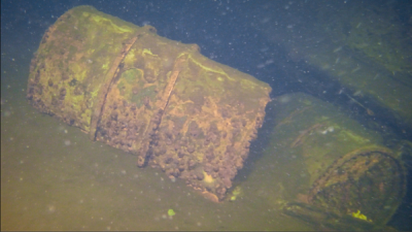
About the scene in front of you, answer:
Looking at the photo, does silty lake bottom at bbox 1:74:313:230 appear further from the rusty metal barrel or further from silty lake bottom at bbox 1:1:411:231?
the rusty metal barrel

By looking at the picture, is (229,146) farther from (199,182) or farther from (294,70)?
(294,70)

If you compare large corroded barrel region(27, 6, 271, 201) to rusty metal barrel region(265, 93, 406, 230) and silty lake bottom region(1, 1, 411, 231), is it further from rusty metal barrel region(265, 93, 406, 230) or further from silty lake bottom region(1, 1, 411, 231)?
rusty metal barrel region(265, 93, 406, 230)

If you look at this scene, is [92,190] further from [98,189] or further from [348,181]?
[348,181]

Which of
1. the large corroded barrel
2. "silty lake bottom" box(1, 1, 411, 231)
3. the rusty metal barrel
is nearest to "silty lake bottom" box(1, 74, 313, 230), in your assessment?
"silty lake bottom" box(1, 1, 411, 231)

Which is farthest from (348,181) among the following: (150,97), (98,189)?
(98,189)

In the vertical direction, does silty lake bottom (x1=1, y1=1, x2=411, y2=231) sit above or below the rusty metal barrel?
below

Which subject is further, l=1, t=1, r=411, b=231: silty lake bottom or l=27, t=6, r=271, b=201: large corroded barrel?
l=27, t=6, r=271, b=201: large corroded barrel

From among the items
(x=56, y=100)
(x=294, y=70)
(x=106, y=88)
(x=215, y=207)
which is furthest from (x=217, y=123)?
(x=294, y=70)

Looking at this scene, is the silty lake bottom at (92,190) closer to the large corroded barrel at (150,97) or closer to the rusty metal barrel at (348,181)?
the large corroded barrel at (150,97)
